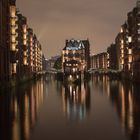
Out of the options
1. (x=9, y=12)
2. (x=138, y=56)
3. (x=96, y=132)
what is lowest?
(x=96, y=132)

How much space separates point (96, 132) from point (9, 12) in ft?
311

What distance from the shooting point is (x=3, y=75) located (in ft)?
329

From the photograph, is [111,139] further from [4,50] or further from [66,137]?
[4,50]

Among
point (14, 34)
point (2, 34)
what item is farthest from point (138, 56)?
point (2, 34)

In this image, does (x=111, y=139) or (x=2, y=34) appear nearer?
(x=111, y=139)

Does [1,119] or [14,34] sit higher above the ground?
[14,34]

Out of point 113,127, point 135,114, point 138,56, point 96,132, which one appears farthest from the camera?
point 138,56

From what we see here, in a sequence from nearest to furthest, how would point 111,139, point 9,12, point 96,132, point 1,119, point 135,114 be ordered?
point 111,139
point 96,132
point 1,119
point 135,114
point 9,12

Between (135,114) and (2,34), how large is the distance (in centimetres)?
7162

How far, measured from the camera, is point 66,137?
26.8 m

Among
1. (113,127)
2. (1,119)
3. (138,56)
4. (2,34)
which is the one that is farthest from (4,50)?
(113,127)

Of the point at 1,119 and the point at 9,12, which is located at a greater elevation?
the point at 9,12

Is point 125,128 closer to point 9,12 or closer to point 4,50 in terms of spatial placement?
point 4,50

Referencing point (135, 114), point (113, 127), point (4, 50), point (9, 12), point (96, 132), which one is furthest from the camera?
point (9, 12)
